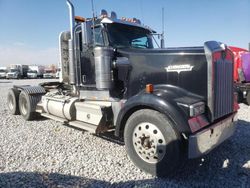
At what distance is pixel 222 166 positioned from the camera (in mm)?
4234

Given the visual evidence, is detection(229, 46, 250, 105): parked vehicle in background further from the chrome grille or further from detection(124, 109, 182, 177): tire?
detection(124, 109, 182, 177): tire

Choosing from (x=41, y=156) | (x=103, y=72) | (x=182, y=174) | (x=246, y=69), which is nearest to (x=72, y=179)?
(x=41, y=156)

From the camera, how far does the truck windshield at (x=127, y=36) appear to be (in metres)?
5.20

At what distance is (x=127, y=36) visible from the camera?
5.39 metres

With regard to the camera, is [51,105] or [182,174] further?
[51,105]

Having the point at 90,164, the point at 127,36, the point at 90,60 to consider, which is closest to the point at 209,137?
the point at 90,164

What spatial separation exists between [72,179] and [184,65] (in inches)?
101

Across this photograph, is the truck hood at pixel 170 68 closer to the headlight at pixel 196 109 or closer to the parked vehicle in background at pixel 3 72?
the headlight at pixel 196 109

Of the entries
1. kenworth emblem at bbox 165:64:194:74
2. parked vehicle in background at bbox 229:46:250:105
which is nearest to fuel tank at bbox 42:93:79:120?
kenworth emblem at bbox 165:64:194:74

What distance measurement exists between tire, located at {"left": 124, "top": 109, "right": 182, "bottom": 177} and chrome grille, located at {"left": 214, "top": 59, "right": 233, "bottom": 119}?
3.07ft

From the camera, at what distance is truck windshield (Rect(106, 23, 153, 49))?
5.20m

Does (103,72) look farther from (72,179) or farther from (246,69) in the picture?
(246,69)

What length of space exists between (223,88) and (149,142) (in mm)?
1579

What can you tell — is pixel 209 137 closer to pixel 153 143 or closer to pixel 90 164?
pixel 153 143
